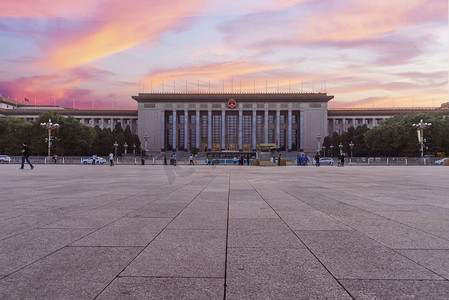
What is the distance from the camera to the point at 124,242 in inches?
174

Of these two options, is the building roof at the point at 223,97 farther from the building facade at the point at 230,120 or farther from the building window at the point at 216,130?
the building window at the point at 216,130

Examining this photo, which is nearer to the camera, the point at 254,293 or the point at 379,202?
the point at 254,293

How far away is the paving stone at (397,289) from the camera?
2.73 metres

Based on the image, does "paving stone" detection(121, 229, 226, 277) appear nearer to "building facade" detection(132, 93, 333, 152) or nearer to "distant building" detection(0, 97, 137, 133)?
"building facade" detection(132, 93, 333, 152)

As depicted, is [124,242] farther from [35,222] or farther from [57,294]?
[35,222]

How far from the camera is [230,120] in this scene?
371ft

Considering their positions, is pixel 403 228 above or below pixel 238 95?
below

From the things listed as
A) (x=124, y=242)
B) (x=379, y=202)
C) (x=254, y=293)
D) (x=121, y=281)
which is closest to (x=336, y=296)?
(x=254, y=293)

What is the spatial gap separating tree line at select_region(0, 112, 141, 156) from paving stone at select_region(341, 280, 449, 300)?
68.2m

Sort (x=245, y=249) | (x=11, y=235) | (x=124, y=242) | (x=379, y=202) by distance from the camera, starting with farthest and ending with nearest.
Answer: (x=379, y=202)
(x=11, y=235)
(x=124, y=242)
(x=245, y=249)

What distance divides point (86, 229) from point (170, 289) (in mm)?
2892

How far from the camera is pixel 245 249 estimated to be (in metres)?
4.06

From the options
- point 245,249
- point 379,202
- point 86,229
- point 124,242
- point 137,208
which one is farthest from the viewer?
point 379,202

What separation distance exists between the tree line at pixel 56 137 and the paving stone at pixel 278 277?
67093mm
